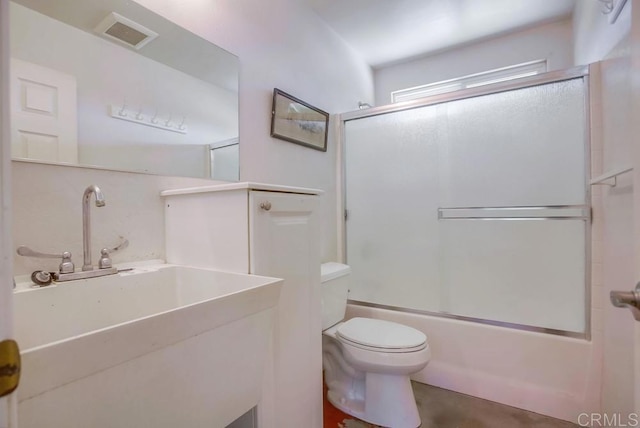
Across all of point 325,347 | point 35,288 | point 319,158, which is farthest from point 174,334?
point 319,158

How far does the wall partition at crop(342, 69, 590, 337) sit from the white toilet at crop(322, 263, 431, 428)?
20.9 inches

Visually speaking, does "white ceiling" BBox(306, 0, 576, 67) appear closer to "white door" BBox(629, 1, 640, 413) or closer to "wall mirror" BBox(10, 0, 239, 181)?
"wall mirror" BBox(10, 0, 239, 181)

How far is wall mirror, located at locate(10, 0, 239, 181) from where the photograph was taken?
887 mm

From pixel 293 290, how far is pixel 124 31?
3.69 ft

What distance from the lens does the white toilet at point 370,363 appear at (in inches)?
55.2

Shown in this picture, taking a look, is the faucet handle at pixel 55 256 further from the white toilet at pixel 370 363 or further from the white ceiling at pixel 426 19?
the white ceiling at pixel 426 19

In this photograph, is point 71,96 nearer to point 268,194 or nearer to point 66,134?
point 66,134

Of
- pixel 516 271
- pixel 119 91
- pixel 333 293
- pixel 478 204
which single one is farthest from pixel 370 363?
pixel 119 91

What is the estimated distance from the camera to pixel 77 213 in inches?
38.5

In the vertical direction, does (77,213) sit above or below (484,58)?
below

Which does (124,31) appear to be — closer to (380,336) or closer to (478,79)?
(380,336)

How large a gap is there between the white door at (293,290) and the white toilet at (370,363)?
0.27 metres

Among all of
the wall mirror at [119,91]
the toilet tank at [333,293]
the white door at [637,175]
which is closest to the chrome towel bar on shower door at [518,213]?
the toilet tank at [333,293]

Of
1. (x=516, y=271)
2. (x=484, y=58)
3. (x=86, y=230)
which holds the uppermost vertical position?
(x=484, y=58)
